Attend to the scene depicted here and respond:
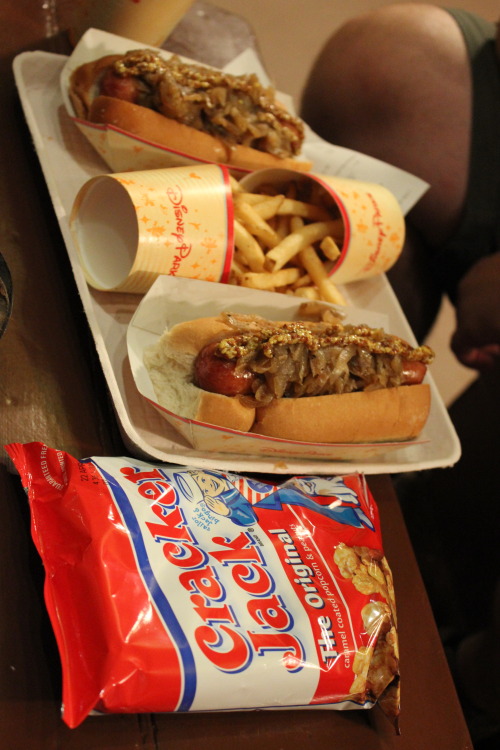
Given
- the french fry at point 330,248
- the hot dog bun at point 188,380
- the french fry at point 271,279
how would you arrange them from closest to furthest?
1. the hot dog bun at point 188,380
2. the french fry at point 271,279
3. the french fry at point 330,248

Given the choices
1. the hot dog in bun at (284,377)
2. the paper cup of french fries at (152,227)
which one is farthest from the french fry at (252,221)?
the hot dog in bun at (284,377)

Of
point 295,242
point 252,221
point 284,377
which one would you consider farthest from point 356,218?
point 284,377

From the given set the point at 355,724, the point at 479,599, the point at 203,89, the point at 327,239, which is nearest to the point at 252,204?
the point at 327,239

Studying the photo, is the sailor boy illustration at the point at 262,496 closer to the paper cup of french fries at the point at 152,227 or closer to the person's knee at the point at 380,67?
the paper cup of french fries at the point at 152,227

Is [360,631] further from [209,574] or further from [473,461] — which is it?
[473,461]

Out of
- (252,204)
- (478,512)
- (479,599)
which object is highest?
(252,204)
